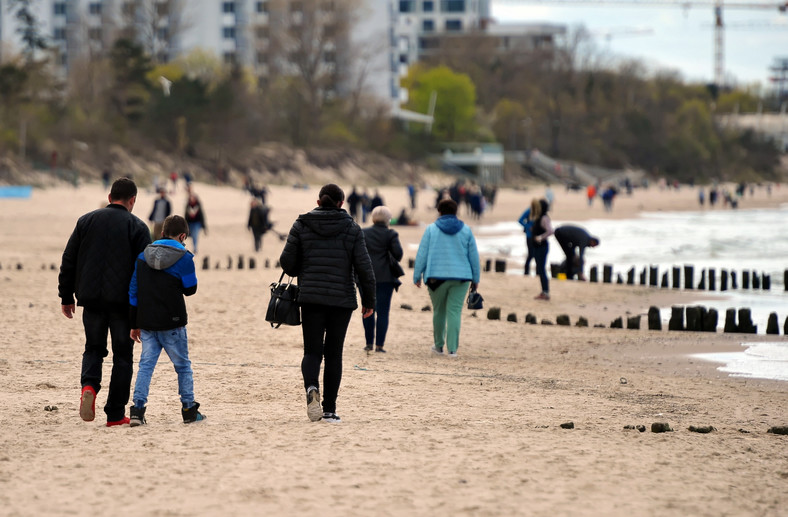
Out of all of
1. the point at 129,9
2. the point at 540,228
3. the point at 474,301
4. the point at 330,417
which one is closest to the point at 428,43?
the point at 129,9

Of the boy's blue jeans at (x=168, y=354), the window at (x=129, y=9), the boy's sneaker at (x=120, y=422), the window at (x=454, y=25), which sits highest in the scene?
the window at (x=454, y=25)

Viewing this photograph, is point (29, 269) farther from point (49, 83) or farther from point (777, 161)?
point (777, 161)

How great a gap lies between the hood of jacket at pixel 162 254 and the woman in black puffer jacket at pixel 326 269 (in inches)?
26.7

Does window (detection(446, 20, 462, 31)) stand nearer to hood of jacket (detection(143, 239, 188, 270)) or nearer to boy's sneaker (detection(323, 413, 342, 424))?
boy's sneaker (detection(323, 413, 342, 424))

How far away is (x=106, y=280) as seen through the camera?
7117mm

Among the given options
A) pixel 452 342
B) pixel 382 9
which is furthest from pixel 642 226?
pixel 382 9

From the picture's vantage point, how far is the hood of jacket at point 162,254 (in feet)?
22.9

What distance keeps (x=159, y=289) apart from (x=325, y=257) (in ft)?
3.56

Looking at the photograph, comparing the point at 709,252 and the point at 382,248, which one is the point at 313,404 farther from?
the point at 709,252

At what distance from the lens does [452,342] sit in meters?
11.5

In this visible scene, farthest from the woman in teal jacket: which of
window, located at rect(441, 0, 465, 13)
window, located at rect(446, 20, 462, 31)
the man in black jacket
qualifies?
window, located at rect(446, 20, 462, 31)

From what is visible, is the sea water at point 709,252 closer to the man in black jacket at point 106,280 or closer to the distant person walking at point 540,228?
the distant person walking at point 540,228

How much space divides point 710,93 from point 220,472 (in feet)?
547

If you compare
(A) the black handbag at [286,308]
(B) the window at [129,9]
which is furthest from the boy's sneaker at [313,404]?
(B) the window at [129,9]
